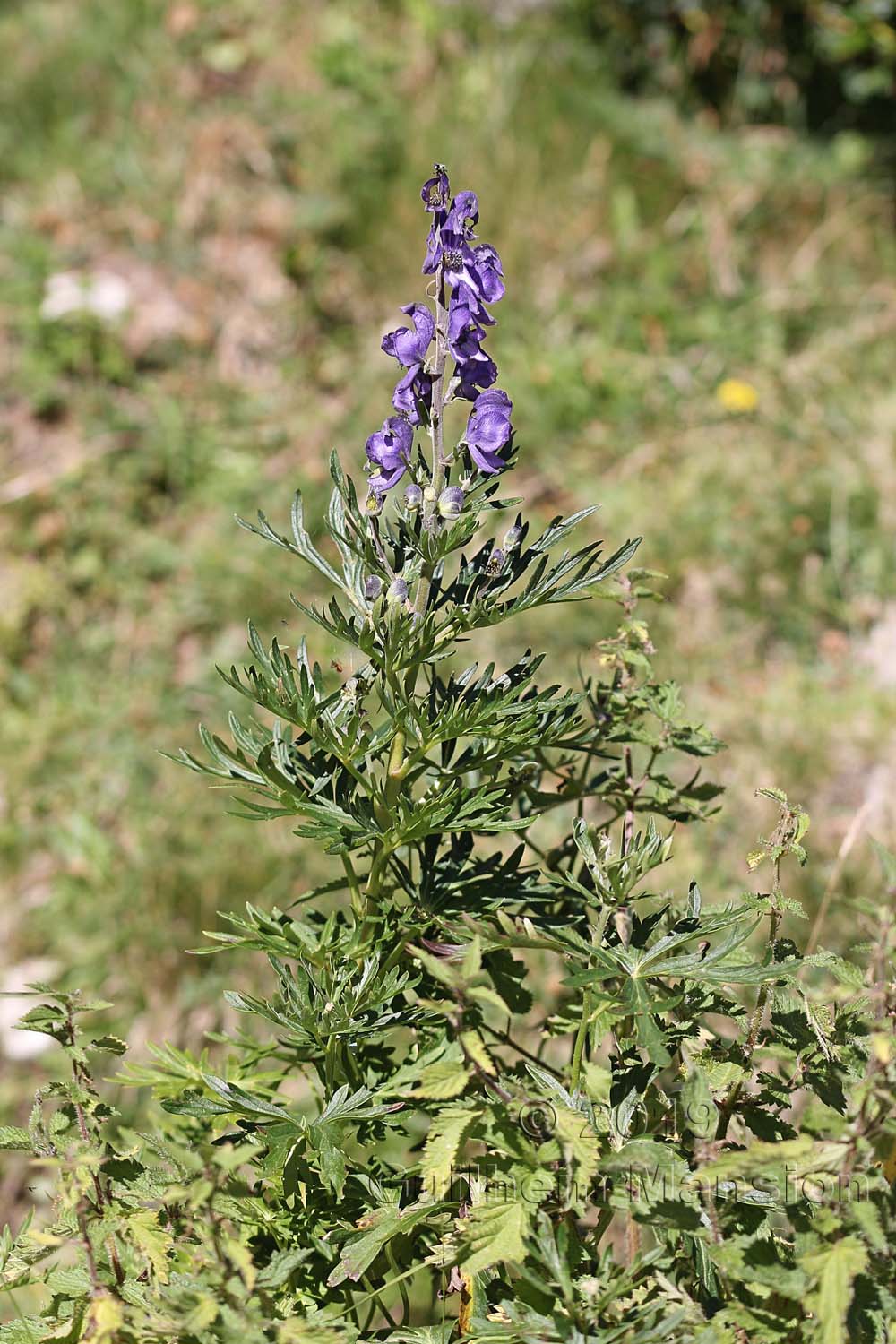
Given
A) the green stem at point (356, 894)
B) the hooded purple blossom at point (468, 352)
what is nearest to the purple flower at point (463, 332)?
the hooded purple blossom at point (468, 352)

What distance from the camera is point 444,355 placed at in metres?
1.43

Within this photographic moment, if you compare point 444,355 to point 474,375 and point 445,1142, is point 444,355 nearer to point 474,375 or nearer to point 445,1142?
point 474,375

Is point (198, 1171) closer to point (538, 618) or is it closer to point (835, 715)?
point (835, 715)

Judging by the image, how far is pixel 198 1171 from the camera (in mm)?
1240

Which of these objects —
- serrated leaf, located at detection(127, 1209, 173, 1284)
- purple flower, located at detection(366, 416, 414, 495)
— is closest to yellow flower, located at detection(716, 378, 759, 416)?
purple flower, located at detection(366, 416, 414, 495)

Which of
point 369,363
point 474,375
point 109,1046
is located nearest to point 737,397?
point 369,363

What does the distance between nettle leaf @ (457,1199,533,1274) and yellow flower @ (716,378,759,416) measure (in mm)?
3539

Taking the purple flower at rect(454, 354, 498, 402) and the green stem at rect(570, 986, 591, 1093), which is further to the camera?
the purple flower at rect(454, 354, 498, 402)

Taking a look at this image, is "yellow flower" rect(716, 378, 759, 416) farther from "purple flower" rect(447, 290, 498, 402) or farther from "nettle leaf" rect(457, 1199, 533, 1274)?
"nettle leaf" rect(457, 1199, 533, 1274)

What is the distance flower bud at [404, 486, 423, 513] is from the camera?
138cm

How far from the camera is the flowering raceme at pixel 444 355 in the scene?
1397mm

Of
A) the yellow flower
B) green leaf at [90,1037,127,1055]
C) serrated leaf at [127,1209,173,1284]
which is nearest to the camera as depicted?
serrated leaf at [127,1209,173,1284]

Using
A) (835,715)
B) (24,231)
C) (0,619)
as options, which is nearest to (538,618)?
(835,715)

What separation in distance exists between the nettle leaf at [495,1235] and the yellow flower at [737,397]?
354 cm
